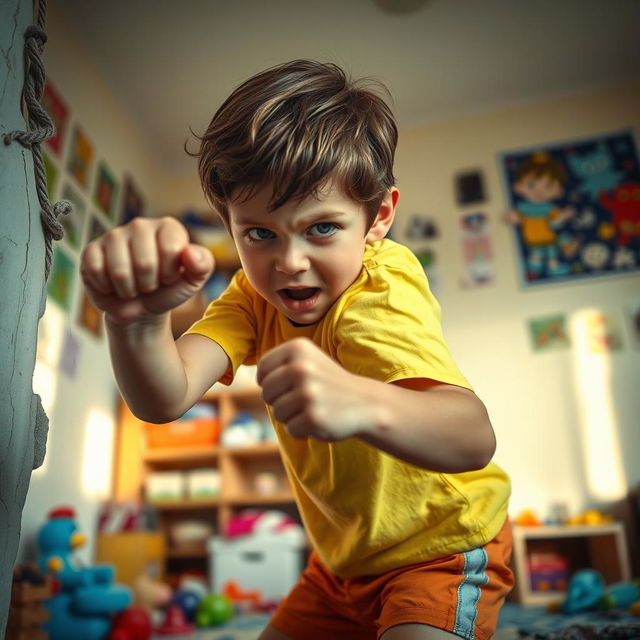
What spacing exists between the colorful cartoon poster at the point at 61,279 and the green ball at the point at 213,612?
4.01 ft

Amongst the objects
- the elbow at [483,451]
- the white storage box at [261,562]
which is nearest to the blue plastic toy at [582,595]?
the white storage box at [261,562]

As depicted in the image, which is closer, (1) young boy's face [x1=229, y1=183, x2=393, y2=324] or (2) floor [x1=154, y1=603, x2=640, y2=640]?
(1) young boy's face [x1=229, y1=183, x2=393, y2=324]

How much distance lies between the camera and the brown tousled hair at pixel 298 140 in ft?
2.17

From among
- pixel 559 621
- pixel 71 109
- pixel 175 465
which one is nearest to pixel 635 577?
pixel 559 621

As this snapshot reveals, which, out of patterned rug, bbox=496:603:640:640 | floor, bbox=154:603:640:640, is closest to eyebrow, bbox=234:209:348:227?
patterned rug, bbox=496:603:640:640

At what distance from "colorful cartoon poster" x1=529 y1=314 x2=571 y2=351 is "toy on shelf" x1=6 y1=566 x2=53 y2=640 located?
7.45 feet

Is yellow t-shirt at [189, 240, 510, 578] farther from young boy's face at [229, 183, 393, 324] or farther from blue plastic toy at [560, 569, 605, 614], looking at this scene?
blue plastic toy at [560, 569, 605, 614]

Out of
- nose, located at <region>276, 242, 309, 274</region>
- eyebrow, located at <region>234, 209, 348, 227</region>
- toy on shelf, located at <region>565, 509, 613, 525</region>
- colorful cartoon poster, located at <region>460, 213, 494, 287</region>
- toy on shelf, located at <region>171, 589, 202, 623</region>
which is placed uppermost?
colorful cartoon poster, located at <region>460, 213, 494, 287</region>

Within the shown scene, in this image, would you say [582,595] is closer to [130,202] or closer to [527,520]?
[527,520]

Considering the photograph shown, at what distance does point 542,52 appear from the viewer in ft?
9.64

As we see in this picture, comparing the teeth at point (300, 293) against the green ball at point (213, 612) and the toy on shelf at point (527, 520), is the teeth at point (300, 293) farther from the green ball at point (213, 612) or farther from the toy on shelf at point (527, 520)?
the toy on shelf at point (527, 520)

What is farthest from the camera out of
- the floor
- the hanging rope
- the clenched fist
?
the floor

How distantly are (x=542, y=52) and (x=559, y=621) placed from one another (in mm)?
2469

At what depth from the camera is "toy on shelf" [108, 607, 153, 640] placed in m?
1.70
